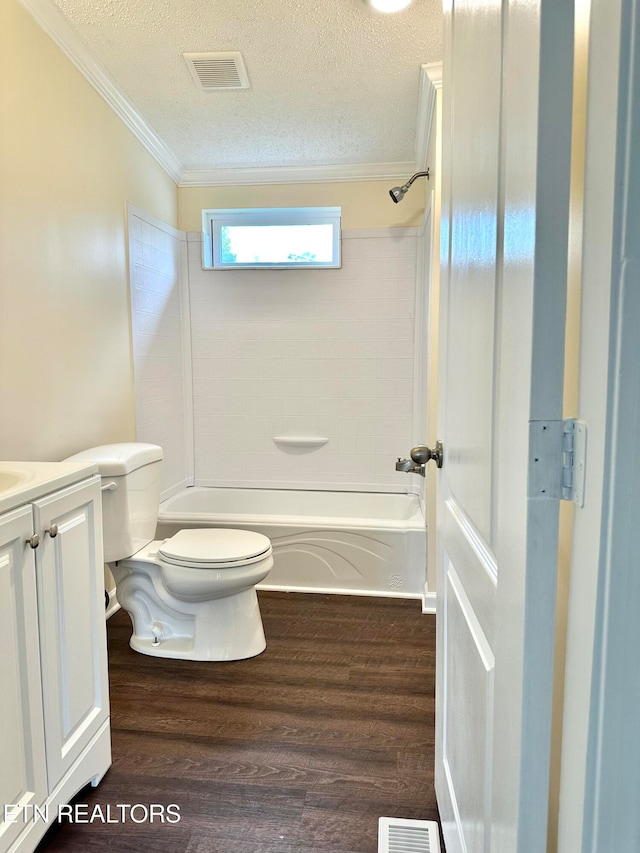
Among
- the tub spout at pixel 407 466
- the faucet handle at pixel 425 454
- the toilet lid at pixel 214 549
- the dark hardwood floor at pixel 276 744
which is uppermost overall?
the faucet handle at pixel 425 454

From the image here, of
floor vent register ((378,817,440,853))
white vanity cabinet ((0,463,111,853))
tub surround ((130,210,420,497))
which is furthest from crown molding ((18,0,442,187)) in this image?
floor vent register ((378,817,440,853))

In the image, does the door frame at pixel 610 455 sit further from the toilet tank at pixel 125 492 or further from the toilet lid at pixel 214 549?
the toilet tank at pixel 125 492

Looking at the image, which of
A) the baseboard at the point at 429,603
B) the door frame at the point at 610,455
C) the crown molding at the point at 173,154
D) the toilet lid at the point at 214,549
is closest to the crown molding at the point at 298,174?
the crown molding at the point at 173,154

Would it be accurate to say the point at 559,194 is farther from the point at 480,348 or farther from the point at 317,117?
the point at 317,117

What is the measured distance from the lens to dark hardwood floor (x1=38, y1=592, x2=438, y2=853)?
4.61 feet

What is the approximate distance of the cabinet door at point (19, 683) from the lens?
3.72 feet

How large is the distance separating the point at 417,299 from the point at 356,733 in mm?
2515

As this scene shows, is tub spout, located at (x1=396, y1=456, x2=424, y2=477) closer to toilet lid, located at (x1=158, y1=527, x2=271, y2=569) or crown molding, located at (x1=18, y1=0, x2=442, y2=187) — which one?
toilet lid, located at (x1=158, y1=527, x2=271, y2=569)

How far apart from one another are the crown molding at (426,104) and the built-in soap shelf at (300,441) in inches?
67.7

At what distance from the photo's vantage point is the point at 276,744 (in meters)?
1.74

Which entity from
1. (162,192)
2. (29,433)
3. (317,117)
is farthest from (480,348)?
(162,192)

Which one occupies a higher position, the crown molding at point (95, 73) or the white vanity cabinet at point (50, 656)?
the crown molding at point (95, 73)

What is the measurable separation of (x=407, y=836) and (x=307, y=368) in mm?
2678

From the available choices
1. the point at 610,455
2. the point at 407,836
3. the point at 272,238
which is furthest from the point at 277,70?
the point at 407,836
